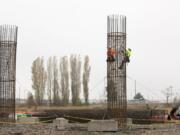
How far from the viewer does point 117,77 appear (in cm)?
1644

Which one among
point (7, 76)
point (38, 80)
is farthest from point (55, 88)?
point (7, 76)

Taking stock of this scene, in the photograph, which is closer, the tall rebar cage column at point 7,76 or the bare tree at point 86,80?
the tall rebar cage column at point 7,76

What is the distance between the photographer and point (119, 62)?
16.6 meters

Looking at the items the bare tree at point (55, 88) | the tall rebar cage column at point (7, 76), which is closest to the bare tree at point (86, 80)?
the bare tree at point (55, 88)

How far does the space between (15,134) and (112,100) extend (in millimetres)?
3997

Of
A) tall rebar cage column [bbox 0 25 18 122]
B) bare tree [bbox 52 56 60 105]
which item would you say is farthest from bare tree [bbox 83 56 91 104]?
tall rebar cage column [bbox 0 25 18 122]

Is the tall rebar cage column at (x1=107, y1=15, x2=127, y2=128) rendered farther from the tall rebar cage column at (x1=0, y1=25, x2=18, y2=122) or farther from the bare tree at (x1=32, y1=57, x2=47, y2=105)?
→ the bare tree at (x1=32, y1=57, x2=47, y2=105)

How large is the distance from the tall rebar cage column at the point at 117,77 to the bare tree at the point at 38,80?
3601cm

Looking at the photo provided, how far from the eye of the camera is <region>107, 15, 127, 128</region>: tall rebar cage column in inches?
644

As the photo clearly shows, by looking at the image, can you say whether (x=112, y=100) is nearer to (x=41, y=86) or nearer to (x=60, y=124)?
(x=60, y=124)

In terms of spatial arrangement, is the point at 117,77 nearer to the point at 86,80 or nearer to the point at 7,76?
the point at 7,76

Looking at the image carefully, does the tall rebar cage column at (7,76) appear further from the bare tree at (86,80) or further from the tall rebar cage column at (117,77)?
the bare tree at (86,80)

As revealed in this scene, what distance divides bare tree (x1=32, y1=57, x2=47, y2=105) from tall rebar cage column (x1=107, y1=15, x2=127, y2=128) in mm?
36009

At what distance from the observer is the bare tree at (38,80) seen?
52.2 meters
